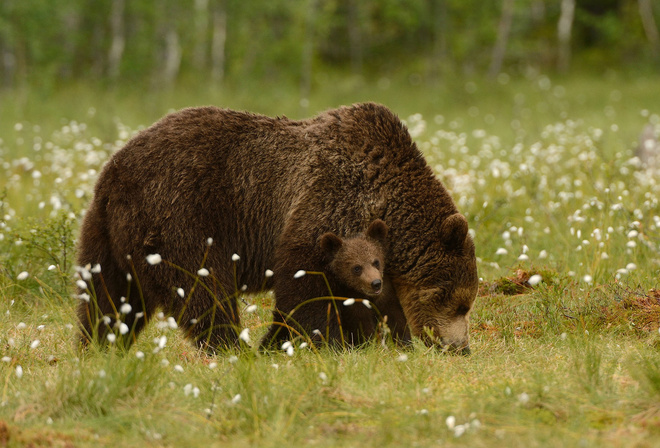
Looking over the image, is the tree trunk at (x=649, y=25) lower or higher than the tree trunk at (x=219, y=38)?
higher

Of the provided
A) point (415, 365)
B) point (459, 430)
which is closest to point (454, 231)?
point (415, 365)

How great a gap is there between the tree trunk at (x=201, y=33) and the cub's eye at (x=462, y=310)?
2582 cm

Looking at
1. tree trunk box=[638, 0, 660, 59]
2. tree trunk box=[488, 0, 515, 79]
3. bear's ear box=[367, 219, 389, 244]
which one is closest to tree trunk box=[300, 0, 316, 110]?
tree trunk box=[488, 0, 515, 79]

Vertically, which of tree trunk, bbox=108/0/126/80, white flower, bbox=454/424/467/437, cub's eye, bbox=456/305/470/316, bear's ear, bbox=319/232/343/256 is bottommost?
tree trunk, bbox=108/0/126/80

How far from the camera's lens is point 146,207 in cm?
569

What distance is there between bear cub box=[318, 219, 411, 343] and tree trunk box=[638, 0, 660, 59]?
104ft

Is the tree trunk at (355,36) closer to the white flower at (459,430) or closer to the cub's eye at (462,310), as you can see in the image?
the cub's eye at (462,310)

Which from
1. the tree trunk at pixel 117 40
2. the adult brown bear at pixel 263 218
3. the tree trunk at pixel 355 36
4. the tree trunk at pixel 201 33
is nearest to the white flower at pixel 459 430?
the adult brown bear at pixel 263 218

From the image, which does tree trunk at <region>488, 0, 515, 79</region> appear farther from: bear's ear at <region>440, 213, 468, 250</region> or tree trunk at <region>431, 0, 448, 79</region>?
bear's ear at <region>440, 213, 468, 250</region>

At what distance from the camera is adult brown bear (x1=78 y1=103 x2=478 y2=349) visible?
566 centimetres

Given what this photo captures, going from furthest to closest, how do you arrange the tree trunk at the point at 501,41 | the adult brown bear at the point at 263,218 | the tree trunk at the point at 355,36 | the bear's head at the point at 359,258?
the tree trunk at the point at 355,36 → the tree trunk at the point at 501,41 → the adult brown bear at the point at 263,218 → the bear's head at the point at 359,258

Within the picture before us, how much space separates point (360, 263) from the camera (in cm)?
552

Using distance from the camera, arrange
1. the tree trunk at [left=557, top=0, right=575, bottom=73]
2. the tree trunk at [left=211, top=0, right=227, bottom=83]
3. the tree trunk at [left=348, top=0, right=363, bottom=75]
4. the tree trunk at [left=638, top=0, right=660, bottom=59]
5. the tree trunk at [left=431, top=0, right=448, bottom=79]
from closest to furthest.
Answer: the tree trunk at [left=211, top=0, right=227, bottom=83], the tree trunk at [left=431, top=0, right=448, bottom=79], the tree trunk at [left=638, top=0, right=660, bottom=59], the tree trunk at [left=557, top=0, right=575, bottom=73], the tree trunk at [left=348, top=0, right=363, bottom=75]

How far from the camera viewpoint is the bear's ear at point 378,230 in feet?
18.6
